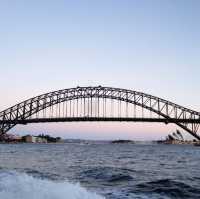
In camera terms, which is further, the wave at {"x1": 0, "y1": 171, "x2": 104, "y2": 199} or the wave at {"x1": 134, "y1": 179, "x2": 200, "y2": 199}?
the wave at {"x1": 134, "y1": 179, "x2": 200, "y2": 199}

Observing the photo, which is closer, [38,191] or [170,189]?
[38,191]

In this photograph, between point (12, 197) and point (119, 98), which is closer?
point (12, 197)

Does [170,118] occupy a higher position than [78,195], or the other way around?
[170,118]

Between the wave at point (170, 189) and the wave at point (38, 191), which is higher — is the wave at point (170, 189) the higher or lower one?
the lower one

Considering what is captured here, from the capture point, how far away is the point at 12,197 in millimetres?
10938

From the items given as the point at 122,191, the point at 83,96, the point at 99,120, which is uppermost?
the point at 83,96

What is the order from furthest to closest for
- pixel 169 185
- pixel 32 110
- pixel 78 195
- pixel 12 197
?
pixel 32 110 → pixel 169 185 → pixel 78 195 → pixel 12 197

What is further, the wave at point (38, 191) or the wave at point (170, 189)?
the wave at point (170, 189)

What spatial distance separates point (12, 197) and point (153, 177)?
10.1 meters

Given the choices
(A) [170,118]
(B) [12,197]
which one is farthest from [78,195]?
(A) [170,118]

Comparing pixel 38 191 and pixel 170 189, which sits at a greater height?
pixel 38 191

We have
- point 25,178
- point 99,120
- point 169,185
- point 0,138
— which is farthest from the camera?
point 0,138

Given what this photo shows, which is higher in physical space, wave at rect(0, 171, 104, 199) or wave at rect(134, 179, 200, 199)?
wave at rect(0, 171, 104, 199)

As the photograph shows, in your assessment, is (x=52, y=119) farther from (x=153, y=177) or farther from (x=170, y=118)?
(x=153, y=177)
